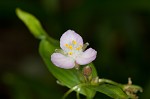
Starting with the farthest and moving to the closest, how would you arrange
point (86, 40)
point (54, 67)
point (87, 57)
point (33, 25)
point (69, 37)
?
1. point (86, 40)
2. point (33, 25)
3. point (54, 67)
4. point (69, 37)
5. point (87, 57)

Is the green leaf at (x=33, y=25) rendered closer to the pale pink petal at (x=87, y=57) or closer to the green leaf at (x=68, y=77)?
the green leaf at (x=68, y=77)

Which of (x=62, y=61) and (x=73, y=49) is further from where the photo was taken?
(x=73, y=49)

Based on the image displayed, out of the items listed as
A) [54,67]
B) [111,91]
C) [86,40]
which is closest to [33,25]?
[54,67]

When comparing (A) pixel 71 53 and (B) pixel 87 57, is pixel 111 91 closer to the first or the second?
(B) pixel 87 57

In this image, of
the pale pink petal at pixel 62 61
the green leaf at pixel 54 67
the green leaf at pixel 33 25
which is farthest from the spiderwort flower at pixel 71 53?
the green leaf at pixel 33 25

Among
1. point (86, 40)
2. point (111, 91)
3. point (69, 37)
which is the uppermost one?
point (69, 37)

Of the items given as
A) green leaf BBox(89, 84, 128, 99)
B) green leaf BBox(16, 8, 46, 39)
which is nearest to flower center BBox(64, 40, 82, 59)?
green leaf BBox(89, 84, 128, 99)
